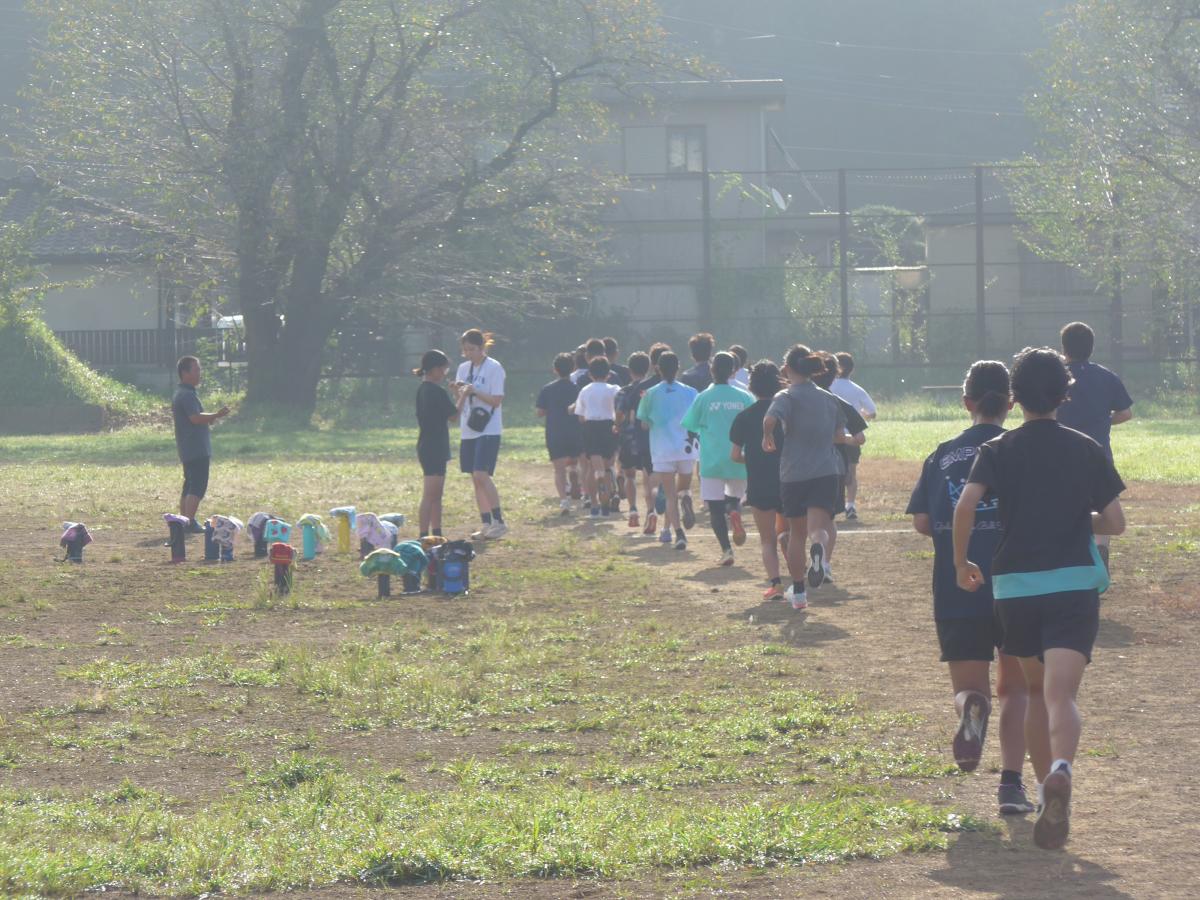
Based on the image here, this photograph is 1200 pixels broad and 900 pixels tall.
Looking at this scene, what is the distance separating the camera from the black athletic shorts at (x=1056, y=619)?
5332mm

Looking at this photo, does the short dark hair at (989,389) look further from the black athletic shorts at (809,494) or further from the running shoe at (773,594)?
the running shoe at (773,594)

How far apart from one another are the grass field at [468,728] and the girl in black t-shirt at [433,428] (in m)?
0.85

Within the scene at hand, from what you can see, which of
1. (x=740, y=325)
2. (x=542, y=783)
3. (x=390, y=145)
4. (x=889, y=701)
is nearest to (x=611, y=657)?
(x=889, y=701)

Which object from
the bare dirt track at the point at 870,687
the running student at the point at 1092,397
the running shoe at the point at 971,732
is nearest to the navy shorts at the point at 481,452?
the bare dirt track at the point at 870,687

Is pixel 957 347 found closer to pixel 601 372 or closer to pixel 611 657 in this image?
pixel 601 372

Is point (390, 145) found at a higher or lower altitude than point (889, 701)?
higher

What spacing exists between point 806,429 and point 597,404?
5.77 metres

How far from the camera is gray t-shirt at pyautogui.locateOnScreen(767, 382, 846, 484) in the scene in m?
10.1

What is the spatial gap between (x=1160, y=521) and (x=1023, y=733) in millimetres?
10098

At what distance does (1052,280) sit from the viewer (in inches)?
1694

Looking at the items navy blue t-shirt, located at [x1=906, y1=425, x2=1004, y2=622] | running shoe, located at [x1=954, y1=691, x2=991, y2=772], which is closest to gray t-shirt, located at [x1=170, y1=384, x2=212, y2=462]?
navy blue t-shirt, located at [x1=906, y1=425, x2=1004, y2=622]

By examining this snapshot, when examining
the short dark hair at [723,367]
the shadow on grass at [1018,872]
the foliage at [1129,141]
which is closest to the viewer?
the shadow on grass at [1018,872]

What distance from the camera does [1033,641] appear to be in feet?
17.9

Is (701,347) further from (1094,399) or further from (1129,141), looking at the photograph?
(1129,141)
